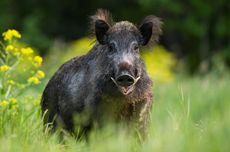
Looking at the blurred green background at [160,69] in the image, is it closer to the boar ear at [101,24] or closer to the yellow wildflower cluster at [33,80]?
the yellow wildflower cluster at [33,80]

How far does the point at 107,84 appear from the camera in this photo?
825 centimetres

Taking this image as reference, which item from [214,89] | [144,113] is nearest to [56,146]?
[144,113]

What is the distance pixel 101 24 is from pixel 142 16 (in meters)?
18.4

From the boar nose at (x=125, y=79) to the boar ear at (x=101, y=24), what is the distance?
87 cm

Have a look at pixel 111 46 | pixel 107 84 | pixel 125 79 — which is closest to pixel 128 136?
pixel 125 79

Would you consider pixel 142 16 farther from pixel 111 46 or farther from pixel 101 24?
pixel 111 46

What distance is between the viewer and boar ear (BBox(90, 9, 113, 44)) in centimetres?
865

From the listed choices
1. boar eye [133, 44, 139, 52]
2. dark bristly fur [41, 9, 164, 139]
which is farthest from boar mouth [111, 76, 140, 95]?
boar eye [133, 44, 139, 52]

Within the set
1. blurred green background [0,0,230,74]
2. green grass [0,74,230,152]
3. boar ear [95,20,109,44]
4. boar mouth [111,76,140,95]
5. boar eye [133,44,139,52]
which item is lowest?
green grass [0,74,230,152]

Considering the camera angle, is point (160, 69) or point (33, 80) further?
point (160, 69)

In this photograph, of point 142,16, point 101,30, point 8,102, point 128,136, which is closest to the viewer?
point 128,136

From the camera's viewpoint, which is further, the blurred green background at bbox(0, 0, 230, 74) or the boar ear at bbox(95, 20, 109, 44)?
the blurred green background at bbox(0, 0, 230, 74)

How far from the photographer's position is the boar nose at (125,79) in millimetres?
7785

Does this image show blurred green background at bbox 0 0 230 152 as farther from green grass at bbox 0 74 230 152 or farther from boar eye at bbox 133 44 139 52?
boar eye at bbox 133 44 139 52
